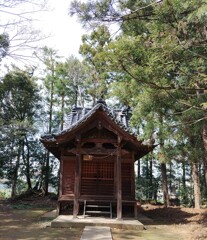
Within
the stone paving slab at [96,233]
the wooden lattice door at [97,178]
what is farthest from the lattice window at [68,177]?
the stone paving slab at [96,233]

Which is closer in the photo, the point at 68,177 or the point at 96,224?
the point at 96,224

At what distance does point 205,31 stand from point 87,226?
6819 mm

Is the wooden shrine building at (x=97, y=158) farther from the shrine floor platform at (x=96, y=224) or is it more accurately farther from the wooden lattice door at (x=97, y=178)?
the shrine floor platform at (x=96, y=224)

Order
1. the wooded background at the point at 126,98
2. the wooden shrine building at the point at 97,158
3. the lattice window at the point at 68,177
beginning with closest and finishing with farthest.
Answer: the wooded background at the point at 126,98, the wooden shrine building at the point at 97,158, the lattice window at the point at 68,177

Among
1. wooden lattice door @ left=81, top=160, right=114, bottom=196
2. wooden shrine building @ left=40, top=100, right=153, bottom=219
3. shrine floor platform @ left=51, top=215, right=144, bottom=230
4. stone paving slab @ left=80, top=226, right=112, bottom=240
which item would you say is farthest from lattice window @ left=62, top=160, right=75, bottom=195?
stone paving slab @ left=80, top=226, right=112, bottom=240

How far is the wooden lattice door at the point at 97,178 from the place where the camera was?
10742 mm

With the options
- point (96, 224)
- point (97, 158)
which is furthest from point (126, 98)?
point (96, 224)

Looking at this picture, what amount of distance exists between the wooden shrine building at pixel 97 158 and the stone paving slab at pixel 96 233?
1.29m

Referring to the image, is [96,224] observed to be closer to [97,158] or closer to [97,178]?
[97,178]

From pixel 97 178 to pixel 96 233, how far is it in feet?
12.3

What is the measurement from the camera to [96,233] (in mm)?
7145

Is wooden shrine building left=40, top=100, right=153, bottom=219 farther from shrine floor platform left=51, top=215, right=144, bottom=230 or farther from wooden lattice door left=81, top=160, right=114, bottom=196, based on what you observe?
shrine floor platform left=51, top=215, right=144, bottom=230

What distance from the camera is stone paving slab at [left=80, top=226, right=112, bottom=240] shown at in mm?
6638

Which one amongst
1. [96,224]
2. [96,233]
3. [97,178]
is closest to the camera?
[96,233]
